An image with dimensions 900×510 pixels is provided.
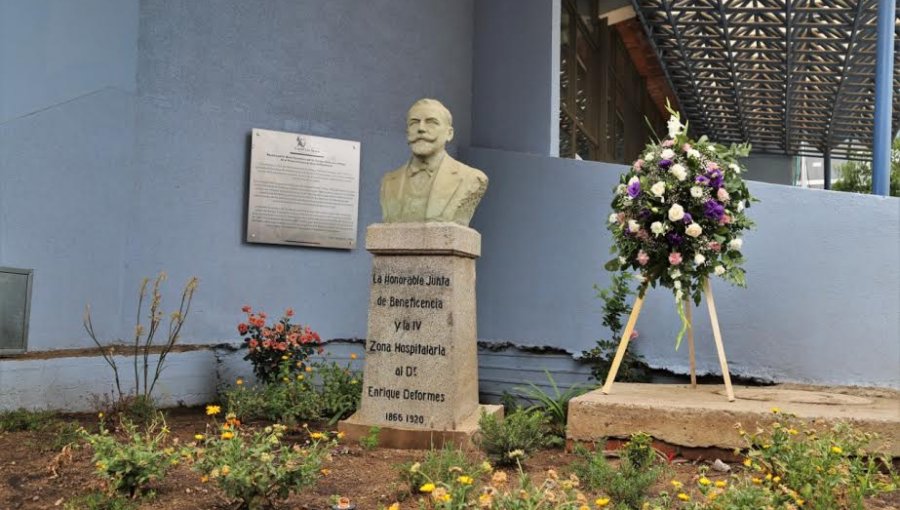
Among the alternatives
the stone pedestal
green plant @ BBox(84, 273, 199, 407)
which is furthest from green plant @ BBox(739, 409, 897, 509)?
green plant @ BBox(84, 273, 199, 407)

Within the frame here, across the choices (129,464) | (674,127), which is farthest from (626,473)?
(674,127)

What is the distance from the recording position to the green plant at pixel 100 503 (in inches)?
132

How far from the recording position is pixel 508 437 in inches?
180

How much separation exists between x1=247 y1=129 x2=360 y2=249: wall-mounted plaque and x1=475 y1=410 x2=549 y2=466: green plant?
2.99 meters

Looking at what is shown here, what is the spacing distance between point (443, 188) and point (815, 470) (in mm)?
2883

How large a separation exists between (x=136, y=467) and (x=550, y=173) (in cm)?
488

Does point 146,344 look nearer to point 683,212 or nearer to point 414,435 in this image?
point 414,435

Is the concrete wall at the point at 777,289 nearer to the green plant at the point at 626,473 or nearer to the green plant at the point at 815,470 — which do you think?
the green plant at the point at 626,473

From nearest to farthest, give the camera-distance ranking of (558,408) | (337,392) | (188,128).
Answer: (558,408), (337,392), (188,128)

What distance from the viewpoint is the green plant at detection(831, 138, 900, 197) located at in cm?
1925

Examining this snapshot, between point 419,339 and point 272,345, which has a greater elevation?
point 419,339

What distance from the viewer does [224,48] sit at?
6.93 m

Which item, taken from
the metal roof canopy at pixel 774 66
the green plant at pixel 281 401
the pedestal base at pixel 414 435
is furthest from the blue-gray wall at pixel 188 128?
the metal roof canopy at pixel 774 66

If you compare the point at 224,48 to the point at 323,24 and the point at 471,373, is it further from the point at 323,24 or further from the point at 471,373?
the point at 471,373
